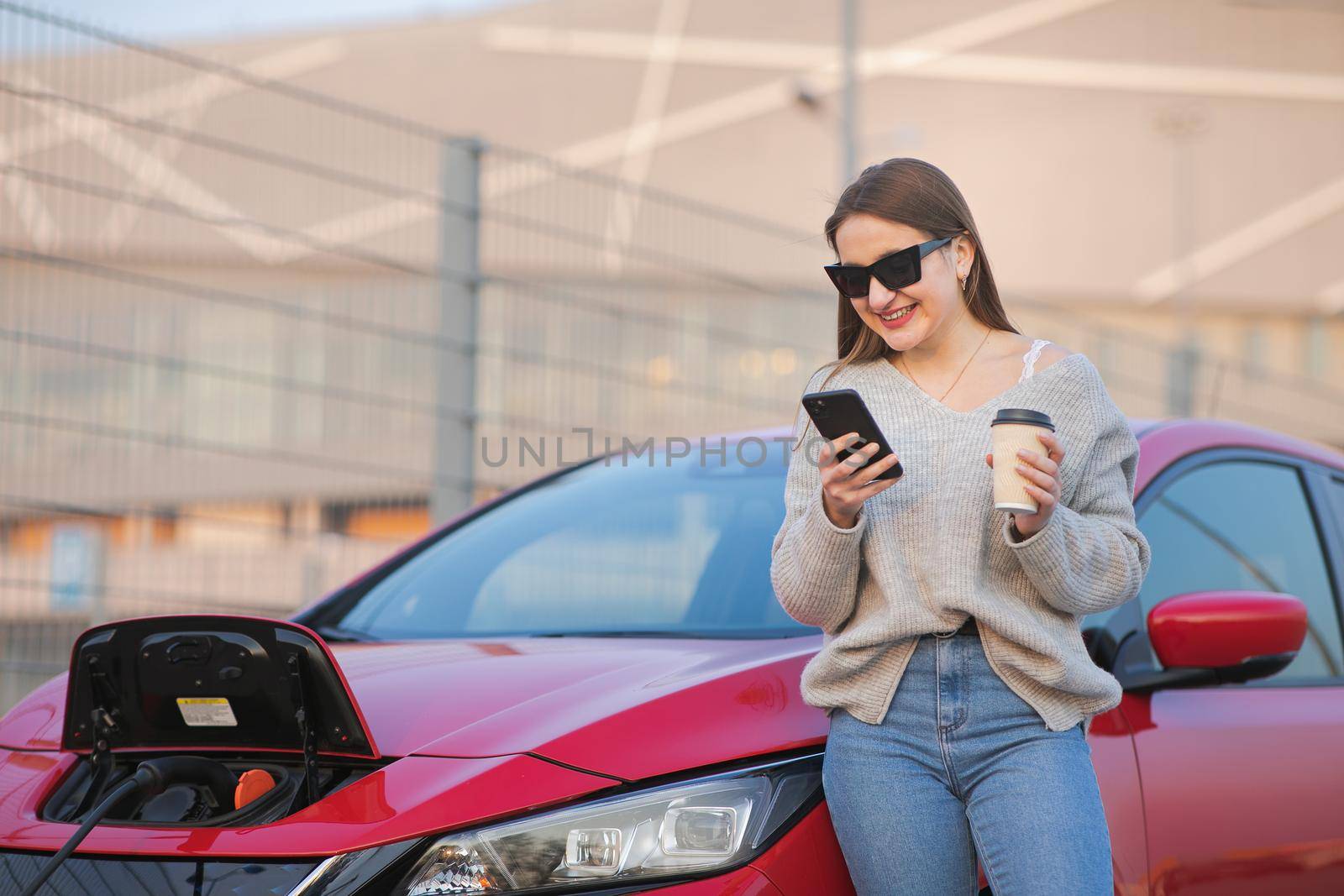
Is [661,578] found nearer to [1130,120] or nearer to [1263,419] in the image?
[1263,419]

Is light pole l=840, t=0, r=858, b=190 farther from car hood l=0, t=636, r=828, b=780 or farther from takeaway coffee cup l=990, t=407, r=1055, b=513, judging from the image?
takeaway coffee cup l=990, t=407, r=1055, b=513

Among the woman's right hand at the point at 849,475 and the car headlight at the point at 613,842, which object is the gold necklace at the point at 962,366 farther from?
the car headlight at the point at 613,842

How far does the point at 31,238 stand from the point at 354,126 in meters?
1.38

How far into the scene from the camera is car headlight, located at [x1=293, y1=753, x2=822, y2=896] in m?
1.84

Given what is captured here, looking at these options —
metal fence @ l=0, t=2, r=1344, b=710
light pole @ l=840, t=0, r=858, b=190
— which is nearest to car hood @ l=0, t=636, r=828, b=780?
metal fence @ l=0, t=2, r=1344, b=710

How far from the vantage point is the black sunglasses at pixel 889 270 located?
7.11 ft

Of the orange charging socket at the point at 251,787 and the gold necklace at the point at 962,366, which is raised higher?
the gold necklace at the point at 962,366

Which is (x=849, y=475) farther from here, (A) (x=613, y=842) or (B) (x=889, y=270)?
(A) (x=613, y=842)

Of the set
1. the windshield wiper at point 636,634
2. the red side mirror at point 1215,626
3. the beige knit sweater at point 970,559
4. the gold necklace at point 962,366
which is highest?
the gold necklace at point 962,366

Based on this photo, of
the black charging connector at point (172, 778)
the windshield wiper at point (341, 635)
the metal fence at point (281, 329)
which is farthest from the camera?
the metal fence at point (281, 329)

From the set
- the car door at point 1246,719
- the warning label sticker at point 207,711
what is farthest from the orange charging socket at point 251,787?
the car door at point 1246,719

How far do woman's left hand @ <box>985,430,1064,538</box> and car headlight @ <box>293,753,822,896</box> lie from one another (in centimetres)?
50

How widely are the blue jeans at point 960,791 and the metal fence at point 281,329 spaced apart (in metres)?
2.10

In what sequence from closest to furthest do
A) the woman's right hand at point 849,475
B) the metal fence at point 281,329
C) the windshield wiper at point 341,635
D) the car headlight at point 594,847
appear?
1. the car headlight at point 594,847
2. the woman's right hand at point 849,475
3. the windshield wiper at point 341,635
4. the metal fence at point 281,329
